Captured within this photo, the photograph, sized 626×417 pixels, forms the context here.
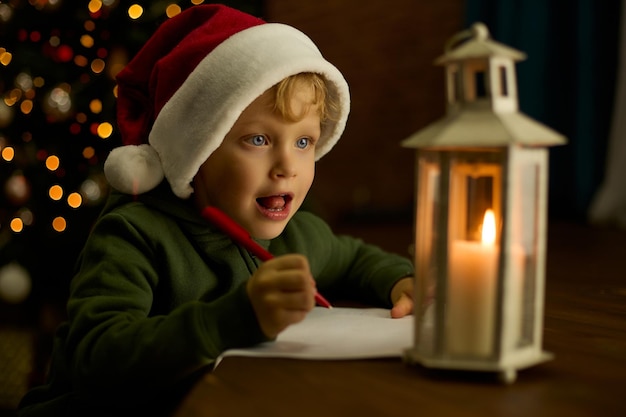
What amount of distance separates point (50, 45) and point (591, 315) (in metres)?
2.07

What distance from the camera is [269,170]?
969mm

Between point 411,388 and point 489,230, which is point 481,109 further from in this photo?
point 411,388

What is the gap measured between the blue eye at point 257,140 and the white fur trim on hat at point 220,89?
1.5 inches

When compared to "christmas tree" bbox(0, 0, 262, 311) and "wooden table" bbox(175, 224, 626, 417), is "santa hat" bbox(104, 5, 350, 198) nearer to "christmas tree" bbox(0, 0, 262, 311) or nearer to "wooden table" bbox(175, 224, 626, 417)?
"wooden table" bbox(175, 224, 626, 417)

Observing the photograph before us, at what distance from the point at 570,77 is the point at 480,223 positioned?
8.91 ft

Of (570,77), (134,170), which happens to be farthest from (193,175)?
(570,77)

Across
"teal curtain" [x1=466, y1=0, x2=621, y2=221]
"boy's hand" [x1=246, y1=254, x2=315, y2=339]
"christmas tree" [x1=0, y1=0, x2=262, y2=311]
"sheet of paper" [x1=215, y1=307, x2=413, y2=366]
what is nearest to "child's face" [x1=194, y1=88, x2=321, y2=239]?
"sheet of paper" [x1=215, y1=307, x2=413, y2=366]

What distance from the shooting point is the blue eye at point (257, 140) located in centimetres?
98

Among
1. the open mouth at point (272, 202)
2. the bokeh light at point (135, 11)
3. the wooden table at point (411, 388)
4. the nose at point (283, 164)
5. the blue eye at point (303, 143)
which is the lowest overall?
the wooden table at point (411, 388)

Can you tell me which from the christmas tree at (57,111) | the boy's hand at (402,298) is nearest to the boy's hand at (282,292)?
the boy's hand at (402,298)

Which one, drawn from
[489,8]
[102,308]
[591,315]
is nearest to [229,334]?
[102,308]

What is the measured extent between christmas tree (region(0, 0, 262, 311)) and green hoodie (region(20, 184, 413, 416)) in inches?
58.5

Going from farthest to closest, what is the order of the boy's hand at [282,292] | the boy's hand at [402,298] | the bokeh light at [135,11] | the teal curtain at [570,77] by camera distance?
the teal curtain at [570,77]
the bokeh light at [135,11]
the boy's hand at [402,298]
the boy's hand at [282,292]

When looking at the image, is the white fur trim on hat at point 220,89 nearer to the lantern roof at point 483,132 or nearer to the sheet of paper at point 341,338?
the sheet of paper at point 341,338
